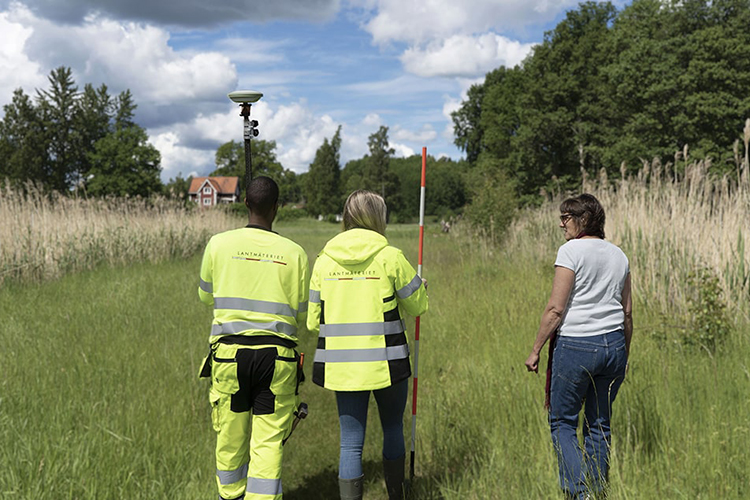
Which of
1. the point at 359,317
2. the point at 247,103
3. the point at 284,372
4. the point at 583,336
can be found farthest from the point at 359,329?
the point at 247,103

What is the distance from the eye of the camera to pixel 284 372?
128 inches

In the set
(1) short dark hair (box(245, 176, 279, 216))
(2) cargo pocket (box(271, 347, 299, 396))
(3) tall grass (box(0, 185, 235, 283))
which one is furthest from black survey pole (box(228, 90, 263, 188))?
(3) tall grass (box(0, 185, 235, 283))

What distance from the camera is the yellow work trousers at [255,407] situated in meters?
3.21

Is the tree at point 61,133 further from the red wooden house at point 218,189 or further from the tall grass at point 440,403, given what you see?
the tall grass at point 440,403

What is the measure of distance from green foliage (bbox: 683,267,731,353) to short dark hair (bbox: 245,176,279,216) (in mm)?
4138

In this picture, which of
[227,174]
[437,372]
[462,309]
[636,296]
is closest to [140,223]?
[462,309]

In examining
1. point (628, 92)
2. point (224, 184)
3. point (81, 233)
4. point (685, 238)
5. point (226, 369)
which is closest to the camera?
point (226, 369)

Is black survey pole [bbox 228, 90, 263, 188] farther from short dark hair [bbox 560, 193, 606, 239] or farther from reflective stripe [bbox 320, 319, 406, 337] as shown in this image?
short dark hair [bbox 560, 193, 606, 239]

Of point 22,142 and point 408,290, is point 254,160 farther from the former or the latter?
point 408,290

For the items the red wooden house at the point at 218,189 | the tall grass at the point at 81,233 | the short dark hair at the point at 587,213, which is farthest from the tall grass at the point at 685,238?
the red wooden house at the point at 218,189

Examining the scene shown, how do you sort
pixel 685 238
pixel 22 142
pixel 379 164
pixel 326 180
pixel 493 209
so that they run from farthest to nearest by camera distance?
pixel 326 180, pixel 379 164, pixel 22 142, pixel 493 209, pixel 685 238

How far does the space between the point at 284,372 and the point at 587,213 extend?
1962 millimetres

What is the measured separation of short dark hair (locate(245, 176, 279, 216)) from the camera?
10.9 feet

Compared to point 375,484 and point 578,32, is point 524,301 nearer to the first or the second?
point 375,484
